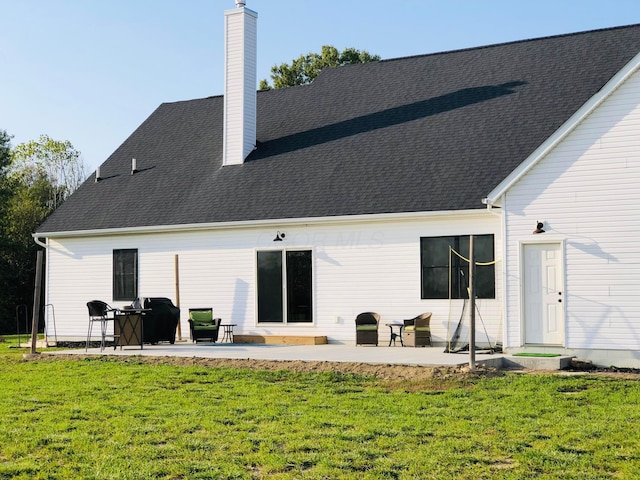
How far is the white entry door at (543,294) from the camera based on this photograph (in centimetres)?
1561

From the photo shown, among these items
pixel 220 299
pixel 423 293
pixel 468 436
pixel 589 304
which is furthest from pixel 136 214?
pixel 468 436

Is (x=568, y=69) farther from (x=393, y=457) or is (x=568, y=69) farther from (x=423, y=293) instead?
(x=393, y=457)

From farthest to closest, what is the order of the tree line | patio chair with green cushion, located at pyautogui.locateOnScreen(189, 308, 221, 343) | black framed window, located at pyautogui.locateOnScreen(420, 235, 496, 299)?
the tree line < patio chair with green cushion, located at pyautogui.locateOnScreen(189, 308, 221, 343) < black framed window, located at pyautogui.locateOnScreen(420, 235, 496, 299)

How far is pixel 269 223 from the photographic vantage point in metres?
20.0

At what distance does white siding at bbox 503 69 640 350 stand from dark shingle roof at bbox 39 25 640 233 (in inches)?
95.5

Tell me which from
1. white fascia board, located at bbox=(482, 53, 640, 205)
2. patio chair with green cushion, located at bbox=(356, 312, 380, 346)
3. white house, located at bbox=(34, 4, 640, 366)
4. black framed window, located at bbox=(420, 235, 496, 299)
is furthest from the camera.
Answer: patio chair with green cushion, located at bbox=(356, 312, 380, 346)

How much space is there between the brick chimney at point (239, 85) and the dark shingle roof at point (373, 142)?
425mm

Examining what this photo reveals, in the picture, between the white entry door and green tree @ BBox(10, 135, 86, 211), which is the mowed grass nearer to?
the white entry door

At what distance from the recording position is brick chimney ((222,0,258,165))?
2280 cm

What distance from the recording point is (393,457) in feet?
25.9

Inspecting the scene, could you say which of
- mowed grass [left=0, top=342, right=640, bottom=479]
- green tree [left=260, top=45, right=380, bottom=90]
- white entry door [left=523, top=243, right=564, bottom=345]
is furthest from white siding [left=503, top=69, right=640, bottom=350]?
green tree [left=260, top=45, right=380, bottom=90]

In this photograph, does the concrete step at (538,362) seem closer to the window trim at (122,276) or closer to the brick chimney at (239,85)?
the brick chimney at (239,85)

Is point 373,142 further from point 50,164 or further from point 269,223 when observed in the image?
point 50,164

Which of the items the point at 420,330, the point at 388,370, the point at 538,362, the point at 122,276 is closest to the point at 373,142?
the point at 420,330
